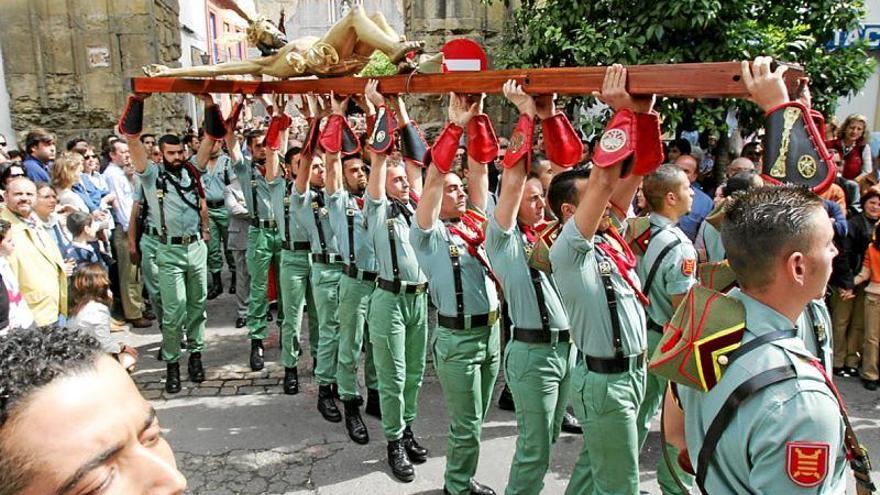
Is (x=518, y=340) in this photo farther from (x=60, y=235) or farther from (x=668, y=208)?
(x=60, y=235)

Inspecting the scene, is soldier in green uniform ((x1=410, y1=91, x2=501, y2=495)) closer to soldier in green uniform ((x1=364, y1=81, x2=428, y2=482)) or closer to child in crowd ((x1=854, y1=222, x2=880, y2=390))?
soldier in green uniform ((x1=364, y1=81, x2=428, y2=482))

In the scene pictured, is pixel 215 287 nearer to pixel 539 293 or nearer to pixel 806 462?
pixel 539 293

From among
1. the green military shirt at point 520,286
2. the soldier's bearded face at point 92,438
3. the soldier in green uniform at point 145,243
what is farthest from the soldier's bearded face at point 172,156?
the soldier's bearded face at point 92,438

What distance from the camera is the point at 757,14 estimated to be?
6.13 meters

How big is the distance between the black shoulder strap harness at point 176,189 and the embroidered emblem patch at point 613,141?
463 centimetres

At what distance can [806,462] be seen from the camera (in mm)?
1604

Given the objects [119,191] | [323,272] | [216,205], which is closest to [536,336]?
[323,272]

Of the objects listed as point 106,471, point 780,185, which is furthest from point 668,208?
point 106,471

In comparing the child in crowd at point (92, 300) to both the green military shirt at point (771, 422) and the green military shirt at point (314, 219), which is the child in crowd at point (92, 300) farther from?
the green military shirt at point (771, 422)

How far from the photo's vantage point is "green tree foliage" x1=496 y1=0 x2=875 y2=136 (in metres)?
5.68

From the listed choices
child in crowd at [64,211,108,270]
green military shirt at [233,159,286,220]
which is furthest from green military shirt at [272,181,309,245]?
child in crowd at [64,211,108,270]

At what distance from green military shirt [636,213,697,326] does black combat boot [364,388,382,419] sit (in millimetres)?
2350

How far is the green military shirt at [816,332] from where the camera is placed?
261 centimetres

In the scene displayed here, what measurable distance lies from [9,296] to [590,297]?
12.0ft
